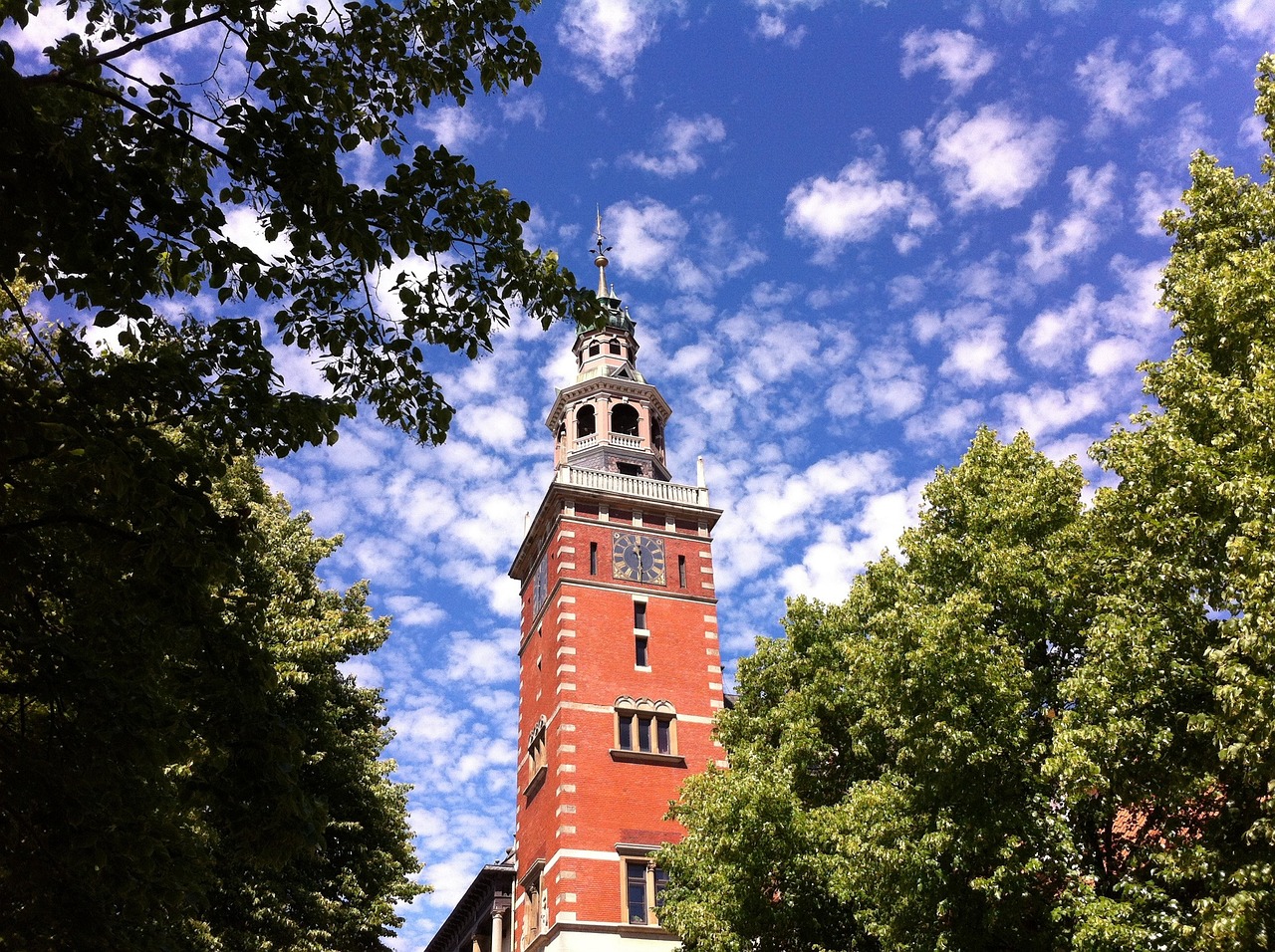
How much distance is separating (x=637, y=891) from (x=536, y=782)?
17.6ft

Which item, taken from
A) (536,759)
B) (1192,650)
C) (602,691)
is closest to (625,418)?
(602,691)

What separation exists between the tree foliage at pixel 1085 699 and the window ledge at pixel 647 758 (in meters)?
11.6

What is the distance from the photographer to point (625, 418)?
43.8 m

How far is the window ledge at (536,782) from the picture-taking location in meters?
35.0

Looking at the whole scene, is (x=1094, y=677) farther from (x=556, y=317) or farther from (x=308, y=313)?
(x=308, y=313)

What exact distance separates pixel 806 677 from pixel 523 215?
1830cm

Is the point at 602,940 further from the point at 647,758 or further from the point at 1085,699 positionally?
the point at 1085,699

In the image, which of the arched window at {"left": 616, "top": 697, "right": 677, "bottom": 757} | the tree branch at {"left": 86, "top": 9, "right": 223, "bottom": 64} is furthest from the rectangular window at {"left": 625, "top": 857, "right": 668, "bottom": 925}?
the tree branch at {"left": 86, "top": 9, "right": 223, "bottom": 64}

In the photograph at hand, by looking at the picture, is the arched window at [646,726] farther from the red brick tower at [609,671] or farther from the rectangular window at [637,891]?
the rectangular window at [637,891]

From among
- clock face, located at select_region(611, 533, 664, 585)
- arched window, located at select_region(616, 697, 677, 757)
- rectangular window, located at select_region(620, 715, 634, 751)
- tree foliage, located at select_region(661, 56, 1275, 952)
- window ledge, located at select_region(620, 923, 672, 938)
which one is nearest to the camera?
tree foliage, located at select_region(661, 56, 1275, 952)

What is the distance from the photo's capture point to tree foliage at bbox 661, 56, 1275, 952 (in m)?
13.3

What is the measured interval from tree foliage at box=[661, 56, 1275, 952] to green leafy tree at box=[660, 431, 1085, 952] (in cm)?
5

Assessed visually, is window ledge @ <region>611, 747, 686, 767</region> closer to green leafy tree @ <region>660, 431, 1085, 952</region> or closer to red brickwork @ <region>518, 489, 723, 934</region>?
red brickwork @ <region>518, 489, 723, 934</region>

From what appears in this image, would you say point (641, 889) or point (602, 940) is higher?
point (641, 889)
